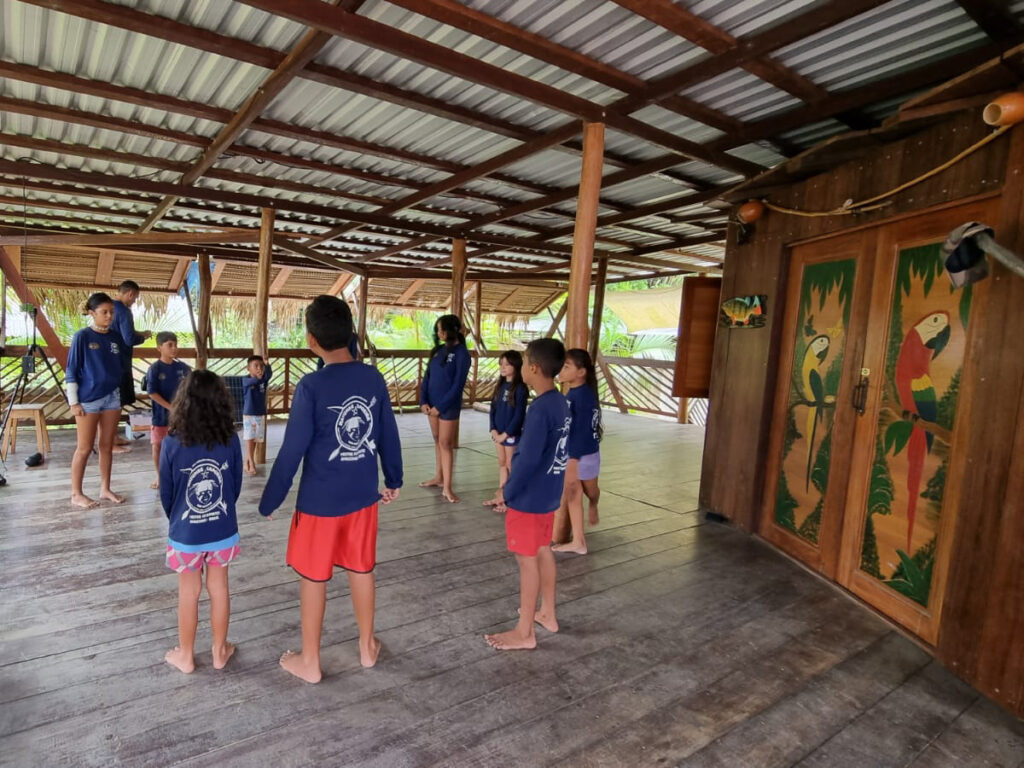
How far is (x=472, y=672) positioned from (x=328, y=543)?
75 centimetres

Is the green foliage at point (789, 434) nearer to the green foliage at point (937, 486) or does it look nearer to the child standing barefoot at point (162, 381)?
the green foliage at point (937, 486)

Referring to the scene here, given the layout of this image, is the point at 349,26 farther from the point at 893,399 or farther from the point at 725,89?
the point at 893,399

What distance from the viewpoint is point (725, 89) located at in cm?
307

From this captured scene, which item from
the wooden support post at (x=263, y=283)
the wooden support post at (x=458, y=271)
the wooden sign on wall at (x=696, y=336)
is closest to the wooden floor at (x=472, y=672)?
the wooden sign on wall at (x=696, y=336)

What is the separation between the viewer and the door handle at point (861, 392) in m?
2.88

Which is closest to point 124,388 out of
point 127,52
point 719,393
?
point 127,52

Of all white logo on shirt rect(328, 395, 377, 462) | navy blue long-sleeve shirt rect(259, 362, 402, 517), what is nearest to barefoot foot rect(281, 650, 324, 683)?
navy blue long-sleeve shirt rect(259, 362, 402, 517)

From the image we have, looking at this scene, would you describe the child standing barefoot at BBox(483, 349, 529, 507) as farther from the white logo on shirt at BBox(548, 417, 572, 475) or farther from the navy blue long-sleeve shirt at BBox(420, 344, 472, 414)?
the white logo on shirt at BBox(548, 417, 572, 475)

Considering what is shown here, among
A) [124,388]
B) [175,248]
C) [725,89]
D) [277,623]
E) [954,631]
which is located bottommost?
[277,623]

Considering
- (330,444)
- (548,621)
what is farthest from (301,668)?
(548,621)

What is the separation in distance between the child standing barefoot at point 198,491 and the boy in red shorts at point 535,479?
101cm

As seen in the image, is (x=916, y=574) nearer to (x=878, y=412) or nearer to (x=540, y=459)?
(x=878, y=412)

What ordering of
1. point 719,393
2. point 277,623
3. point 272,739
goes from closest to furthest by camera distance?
point 272,739
point 277,623
point 719,393

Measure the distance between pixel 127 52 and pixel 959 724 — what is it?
181 inches
